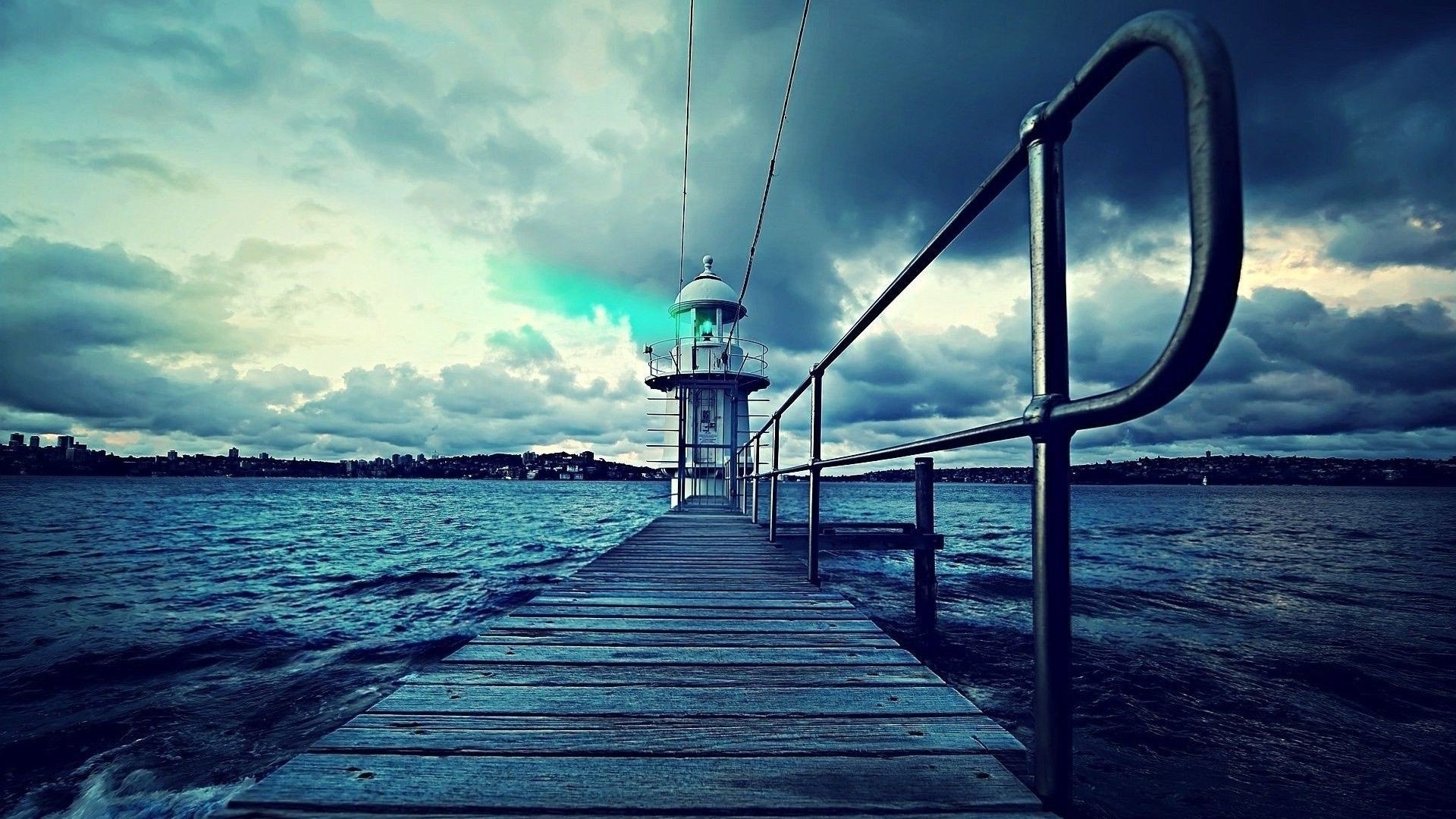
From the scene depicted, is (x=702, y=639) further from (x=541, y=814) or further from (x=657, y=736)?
(x=541, y=814)

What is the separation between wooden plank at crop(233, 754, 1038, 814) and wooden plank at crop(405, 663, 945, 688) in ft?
1.58

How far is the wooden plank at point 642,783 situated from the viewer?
114 cm

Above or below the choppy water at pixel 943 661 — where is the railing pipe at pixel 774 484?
above

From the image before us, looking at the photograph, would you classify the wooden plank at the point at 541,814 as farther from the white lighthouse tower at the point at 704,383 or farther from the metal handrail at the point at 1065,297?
the white lighthouse tower at the point at 704,383

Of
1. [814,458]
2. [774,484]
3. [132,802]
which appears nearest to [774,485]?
[774,484]

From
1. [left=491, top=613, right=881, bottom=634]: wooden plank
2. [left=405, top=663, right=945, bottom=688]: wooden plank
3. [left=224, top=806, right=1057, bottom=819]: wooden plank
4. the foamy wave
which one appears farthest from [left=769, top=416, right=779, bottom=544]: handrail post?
[left=224, top=806, right=1057, bottom=819]: wooden plank

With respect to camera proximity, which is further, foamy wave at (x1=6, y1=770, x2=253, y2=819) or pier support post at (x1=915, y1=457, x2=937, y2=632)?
pier support post at (x1=915, y1=457, x2=937, y2=632)

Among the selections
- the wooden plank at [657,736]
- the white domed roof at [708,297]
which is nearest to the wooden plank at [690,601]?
the wooden plank at [657,736]

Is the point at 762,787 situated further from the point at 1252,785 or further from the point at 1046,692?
→ the point at 1252,785

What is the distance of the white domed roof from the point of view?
1677 cm

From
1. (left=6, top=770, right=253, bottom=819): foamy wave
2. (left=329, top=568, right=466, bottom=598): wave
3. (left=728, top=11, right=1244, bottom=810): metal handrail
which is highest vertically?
(left=728, top=11, right=1244, bottom=810): metal handrail

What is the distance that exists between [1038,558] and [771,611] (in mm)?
1908

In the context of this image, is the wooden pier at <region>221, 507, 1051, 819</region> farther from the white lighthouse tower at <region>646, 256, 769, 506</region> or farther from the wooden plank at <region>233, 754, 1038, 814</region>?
the white lighthouse tower at <region>646, 256, 769, 506</region>

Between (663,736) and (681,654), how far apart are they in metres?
0.67
